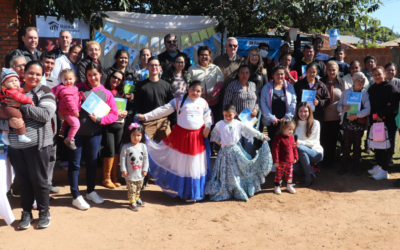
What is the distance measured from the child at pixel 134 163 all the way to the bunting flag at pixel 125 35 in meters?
3.39

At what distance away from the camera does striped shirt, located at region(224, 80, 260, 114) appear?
226 inches

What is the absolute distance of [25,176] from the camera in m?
4.11

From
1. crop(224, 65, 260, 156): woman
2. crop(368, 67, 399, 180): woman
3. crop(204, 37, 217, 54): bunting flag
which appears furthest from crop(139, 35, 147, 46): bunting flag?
crop(368, 67, 399, 180): woman

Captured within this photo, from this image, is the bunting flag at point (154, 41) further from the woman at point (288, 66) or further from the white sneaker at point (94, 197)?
the white sneaker at point (94, 197)

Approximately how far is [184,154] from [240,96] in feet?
4.81

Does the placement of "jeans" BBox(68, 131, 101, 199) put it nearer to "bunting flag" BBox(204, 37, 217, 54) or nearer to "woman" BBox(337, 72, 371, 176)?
"bunting flag" BBox(204, 37, 217, 54)

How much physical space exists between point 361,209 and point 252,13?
522 cm

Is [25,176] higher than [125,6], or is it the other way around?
[125,6]

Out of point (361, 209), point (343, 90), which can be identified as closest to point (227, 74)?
point (343, 90)

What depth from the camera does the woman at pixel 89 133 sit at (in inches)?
183

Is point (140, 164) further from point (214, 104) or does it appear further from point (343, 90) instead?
point (343, 90)

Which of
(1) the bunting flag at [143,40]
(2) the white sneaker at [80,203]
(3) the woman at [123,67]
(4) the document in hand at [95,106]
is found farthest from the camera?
(1) the bunting flag at [143,40]

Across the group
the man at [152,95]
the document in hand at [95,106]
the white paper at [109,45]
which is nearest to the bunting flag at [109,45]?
the white paper at [109,45]

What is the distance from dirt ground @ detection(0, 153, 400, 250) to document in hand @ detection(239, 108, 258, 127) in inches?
46.3
